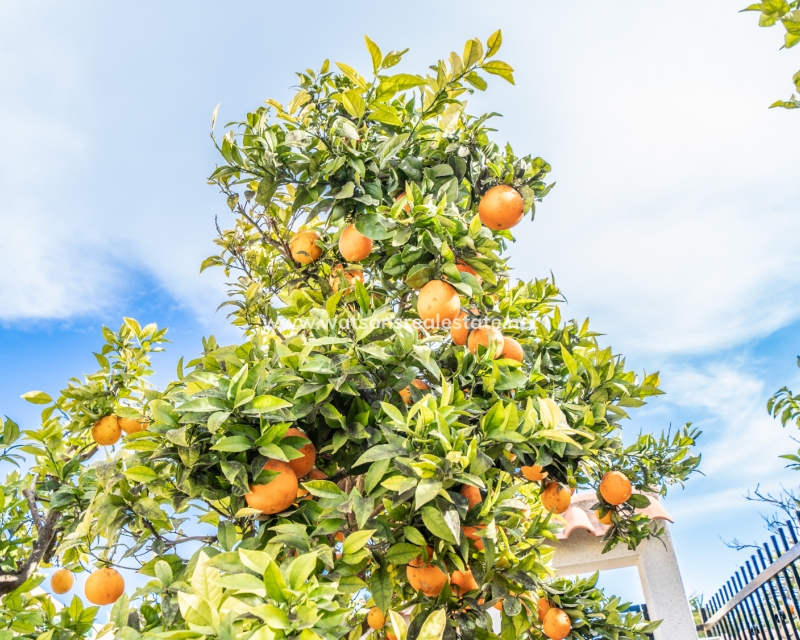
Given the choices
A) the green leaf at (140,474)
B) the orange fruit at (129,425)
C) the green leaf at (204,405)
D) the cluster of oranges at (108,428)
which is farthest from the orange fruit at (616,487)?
the cluster of oranges at (108,428)

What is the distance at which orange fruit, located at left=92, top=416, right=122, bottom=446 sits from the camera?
239 cm

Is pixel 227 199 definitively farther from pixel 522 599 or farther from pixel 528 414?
pixel 522 599

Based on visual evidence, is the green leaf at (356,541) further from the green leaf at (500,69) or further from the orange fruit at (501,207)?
the green leaf at (500,69)

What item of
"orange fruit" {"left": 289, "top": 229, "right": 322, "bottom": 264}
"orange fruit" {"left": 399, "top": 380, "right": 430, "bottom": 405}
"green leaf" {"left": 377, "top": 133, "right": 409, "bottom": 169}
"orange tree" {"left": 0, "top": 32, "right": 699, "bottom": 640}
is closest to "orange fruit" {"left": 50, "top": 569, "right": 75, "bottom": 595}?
"orange tree" {"left": 0, "top": 32, "right": 699, "bottom": 640}

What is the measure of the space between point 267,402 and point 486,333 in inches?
31.8

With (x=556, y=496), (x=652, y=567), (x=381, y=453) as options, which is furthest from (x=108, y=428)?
(x=652, y=567)

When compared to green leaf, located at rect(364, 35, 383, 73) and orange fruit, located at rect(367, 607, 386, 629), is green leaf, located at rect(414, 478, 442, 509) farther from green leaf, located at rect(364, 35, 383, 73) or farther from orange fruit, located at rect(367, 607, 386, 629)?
green leaf, located at rect(364, 35, 383, 73)

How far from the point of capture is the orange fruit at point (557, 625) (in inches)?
87.5

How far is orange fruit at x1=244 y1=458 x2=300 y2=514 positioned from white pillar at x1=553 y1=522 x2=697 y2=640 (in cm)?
395

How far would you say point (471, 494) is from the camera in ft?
4.82

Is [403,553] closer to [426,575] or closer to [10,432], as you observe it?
[426,575]

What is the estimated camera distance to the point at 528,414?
4.75 feet

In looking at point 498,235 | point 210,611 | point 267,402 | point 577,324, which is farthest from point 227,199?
point 210,611

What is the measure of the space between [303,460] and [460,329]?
0.72 metres
